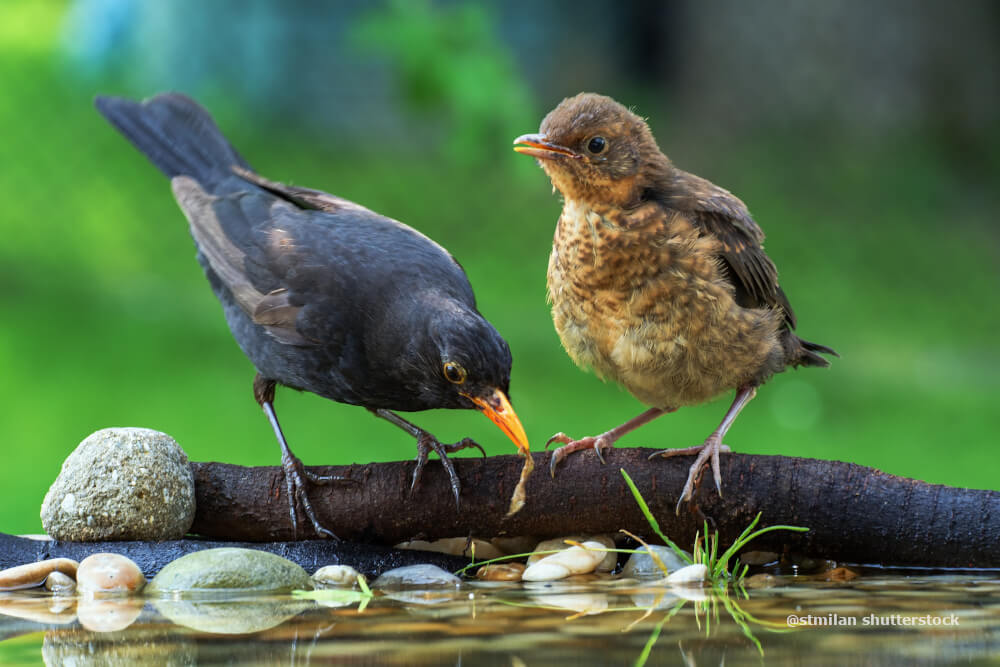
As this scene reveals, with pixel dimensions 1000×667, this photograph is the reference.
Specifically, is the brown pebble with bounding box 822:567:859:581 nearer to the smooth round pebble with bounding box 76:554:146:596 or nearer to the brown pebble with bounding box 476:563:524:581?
the brown pebble with bounding box 476:563:524:581

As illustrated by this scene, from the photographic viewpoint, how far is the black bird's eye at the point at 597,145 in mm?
3547

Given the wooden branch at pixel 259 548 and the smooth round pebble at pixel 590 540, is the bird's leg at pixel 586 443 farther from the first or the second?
the wooden branch at pixel 259 548

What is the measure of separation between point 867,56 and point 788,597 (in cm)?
913

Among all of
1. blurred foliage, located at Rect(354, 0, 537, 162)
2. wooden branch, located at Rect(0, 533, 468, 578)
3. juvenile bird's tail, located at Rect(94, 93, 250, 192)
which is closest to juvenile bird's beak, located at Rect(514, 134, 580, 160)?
wooden branch, located at Rect(0, 533, 468, 578)

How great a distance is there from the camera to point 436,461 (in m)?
3.72

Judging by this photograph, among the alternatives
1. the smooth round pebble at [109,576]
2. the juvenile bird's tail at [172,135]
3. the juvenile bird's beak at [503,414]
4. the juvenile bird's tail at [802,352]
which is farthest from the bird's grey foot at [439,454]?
the juvenile bird's tail at [172,135]

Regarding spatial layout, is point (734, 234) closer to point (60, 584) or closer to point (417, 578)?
point (417, 578)

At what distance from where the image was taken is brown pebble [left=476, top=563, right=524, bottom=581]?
3.55 metres

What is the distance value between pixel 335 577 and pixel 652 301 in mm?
1264

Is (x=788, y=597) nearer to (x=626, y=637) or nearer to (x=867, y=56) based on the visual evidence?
(x=626, y=637)

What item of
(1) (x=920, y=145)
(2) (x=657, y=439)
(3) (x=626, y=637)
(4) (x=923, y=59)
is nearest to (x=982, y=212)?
(1) (x=920, y=145)

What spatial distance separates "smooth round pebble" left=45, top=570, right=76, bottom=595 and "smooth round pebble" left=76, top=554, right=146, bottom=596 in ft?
0.11

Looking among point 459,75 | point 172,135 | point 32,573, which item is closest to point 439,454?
point 32,573

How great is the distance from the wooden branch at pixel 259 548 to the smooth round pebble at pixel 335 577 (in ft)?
0.50
